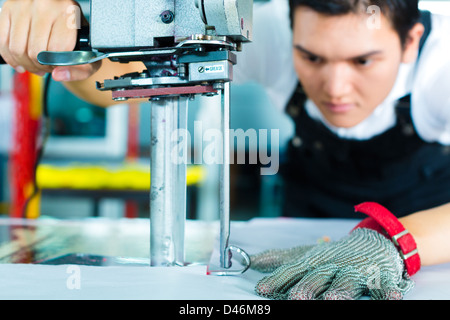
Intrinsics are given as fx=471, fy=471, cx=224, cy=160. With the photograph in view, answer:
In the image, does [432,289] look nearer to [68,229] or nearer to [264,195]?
[68,229]

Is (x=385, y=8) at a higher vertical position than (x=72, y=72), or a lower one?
higher

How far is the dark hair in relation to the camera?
1398 millimetres

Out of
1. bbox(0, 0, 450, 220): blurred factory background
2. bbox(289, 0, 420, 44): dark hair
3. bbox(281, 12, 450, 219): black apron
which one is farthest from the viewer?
bbox(0, 0, 450, 220): blurred factory background

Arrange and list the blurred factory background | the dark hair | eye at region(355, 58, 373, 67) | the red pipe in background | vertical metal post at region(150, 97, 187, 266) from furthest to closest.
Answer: the blurred factory background < the red pipe in background < eye at region(355, 58, 373, 67) < the dark hair < vertical metal post at region(150, 97, 187, 266)

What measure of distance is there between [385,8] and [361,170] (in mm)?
698

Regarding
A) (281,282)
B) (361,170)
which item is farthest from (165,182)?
(361,170)

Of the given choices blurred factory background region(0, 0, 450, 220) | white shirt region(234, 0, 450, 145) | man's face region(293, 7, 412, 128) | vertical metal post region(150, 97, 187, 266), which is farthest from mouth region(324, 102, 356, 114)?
blurred factory background region(0, 0, 450, 220)

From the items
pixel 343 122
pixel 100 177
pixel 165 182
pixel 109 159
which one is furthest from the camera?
pixel 109 159

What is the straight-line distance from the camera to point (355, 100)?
1632 millimetres

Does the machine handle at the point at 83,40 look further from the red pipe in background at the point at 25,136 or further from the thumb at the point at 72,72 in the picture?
the red pipe in background at the point at 25,136

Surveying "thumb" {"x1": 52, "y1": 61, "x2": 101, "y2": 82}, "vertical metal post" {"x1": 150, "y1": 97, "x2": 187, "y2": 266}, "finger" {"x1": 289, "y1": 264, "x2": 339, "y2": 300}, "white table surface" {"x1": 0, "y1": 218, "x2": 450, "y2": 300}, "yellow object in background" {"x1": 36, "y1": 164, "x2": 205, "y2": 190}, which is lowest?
"yellow object in background" {"x1": 36, "y1": 164, "x2": 205, "y2": 190}

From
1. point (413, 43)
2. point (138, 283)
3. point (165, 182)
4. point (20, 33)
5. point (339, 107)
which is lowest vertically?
point (138, 283)

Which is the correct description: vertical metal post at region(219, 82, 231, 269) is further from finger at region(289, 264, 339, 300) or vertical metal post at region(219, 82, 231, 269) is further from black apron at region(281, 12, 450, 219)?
black apron at region(281, 12, 450, 219)

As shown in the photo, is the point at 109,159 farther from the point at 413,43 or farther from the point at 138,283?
the point at 138,283
